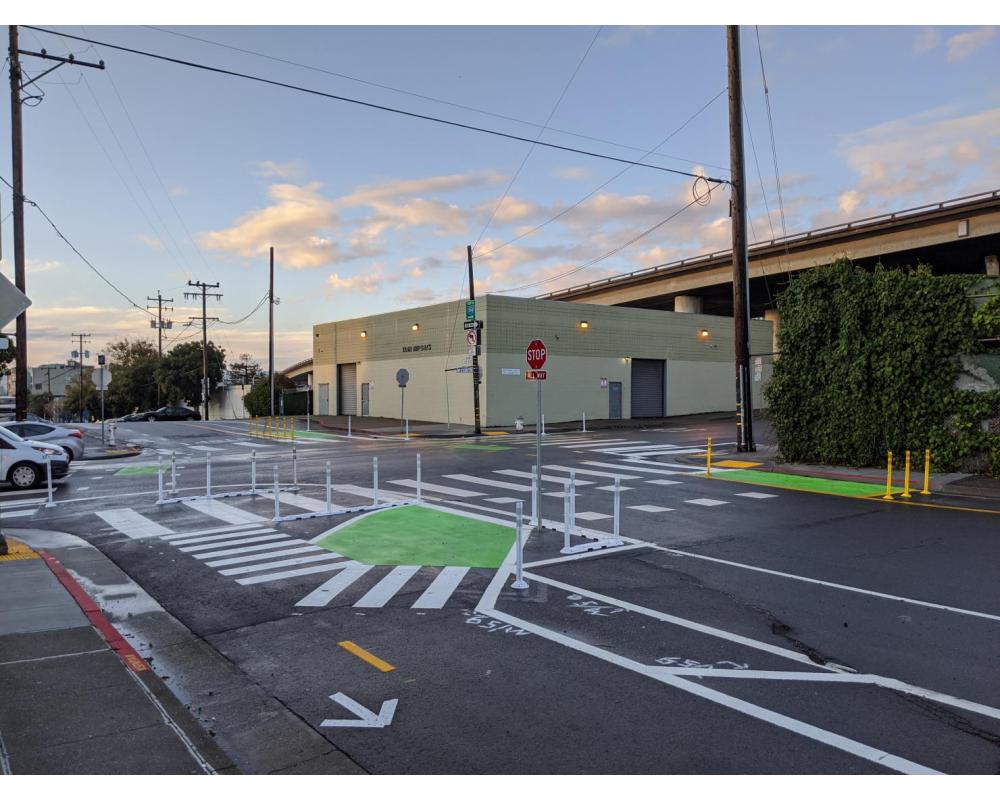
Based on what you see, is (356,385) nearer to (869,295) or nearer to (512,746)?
(869,295)

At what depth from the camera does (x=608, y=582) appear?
834 cm

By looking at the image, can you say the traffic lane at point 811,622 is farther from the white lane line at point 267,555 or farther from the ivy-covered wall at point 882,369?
the ivy-covered wall at point 882,369

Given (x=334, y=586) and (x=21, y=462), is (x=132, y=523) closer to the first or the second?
(x=334, y=586)

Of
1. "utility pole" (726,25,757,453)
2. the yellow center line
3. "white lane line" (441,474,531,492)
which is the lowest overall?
the yellow center line

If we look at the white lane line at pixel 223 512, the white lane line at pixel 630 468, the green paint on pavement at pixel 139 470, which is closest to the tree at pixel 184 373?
the green paint on pavement at pixel 139 470

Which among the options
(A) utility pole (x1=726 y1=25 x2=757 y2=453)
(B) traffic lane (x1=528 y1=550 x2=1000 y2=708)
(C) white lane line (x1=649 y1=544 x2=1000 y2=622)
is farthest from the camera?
(A) utility pole (x1=726 y1=25 x2=757 y2=453)

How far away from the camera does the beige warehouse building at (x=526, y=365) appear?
3944 centimetres

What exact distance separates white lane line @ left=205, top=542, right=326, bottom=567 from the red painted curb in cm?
164

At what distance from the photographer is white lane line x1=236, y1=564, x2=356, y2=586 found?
337 inches

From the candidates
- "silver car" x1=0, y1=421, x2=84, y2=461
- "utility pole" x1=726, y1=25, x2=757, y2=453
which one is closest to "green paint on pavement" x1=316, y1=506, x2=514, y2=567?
"utility pole" x1=726, y1=25, x2=757, y2=453

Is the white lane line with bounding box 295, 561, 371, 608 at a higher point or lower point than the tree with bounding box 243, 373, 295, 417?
lower

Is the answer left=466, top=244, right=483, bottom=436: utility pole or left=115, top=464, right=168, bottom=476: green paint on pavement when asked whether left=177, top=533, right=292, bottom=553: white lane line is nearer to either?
left=115, top=464, right=168, bottom=476: green paint on pavement

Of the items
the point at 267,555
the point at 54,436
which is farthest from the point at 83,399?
the point at 267,555

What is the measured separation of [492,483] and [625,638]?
34.5 feet
